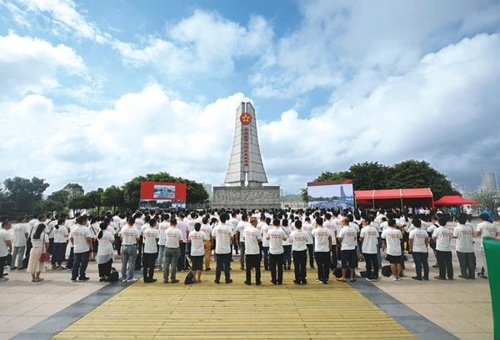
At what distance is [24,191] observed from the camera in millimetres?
51844

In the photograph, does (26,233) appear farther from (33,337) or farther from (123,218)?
(33,337)

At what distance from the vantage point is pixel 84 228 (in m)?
8.46

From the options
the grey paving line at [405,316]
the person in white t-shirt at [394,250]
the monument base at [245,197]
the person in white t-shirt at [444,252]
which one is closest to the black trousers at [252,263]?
the grey paving line at [405,316]

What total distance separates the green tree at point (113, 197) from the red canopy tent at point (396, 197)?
40911mm

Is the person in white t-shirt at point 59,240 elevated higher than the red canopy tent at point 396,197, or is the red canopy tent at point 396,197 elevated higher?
the red canopy tent at point 396,197

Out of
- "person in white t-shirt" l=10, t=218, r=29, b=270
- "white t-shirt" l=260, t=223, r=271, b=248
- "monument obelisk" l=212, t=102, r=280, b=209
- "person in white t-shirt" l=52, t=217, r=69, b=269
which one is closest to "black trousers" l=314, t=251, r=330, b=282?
"white t-shirt" l=260, t=223, r=271, b=248

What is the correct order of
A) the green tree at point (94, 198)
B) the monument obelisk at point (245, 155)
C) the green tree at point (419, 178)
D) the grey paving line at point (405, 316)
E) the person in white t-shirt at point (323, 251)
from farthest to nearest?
the green tree at point (94, 198) < the monument obelisk at point (245, 155) < the green tree at point (419, 178) < the person in white t-shirt at point (323, 251) < the grey paving line at point (405, 316)

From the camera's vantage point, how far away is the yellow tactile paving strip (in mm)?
4816

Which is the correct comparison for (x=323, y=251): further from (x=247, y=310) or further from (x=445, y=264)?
(x=445, y=264)

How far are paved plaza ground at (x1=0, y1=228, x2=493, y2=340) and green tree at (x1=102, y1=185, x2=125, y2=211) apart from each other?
157 ft

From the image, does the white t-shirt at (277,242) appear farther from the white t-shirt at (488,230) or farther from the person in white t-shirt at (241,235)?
the white t-shirt at (488,230)

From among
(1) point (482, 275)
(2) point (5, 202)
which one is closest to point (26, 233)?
(1) point (482, 275)

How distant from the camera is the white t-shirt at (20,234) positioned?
9.76m

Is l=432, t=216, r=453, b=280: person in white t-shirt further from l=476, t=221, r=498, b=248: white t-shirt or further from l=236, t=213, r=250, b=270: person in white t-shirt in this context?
l=236, t=213, r=250, b=270: person in white t-shirt
